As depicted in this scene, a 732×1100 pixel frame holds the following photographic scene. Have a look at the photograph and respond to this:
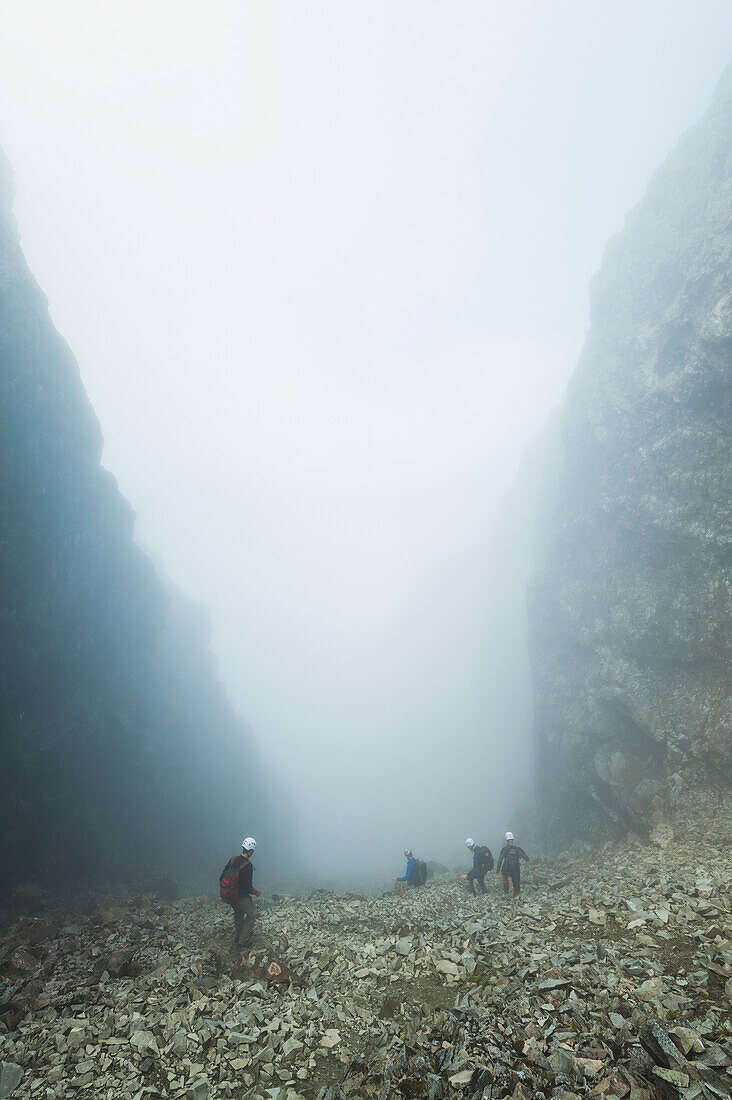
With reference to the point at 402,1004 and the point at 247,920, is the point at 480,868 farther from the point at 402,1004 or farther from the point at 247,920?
the point at 402,1004

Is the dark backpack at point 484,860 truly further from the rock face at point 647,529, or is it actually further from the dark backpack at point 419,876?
the rock face at point 647,529

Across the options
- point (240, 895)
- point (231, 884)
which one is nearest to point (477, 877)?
point (240, 895)

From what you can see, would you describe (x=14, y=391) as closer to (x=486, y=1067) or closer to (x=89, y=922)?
(x=89, y=922)

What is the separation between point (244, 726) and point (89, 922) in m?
58.9

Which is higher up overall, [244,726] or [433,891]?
[433,891]

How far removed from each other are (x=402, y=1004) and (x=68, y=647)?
2943 centimetres

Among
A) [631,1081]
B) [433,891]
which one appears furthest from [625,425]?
[631,1081]

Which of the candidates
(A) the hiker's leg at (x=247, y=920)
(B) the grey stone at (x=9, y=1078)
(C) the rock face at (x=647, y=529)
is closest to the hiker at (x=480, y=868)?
(A) the hiker's leg at (x=247, y=920)

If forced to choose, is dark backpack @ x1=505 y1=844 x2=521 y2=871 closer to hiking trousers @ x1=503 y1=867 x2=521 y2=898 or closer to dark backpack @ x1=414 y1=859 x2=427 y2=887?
hiking trousers @ x1=503 y1=867 x2=521 y2=898

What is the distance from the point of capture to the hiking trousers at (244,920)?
1518cm

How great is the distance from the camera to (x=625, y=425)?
3853 cm

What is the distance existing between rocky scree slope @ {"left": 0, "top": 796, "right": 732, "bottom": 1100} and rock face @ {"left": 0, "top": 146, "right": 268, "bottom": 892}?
1280 centimetres

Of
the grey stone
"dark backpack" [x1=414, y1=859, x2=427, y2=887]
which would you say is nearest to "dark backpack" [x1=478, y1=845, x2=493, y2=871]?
"dark backpack" [x1=414, y1=859, x2=427, y2=887]

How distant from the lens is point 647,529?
33.7 meters
